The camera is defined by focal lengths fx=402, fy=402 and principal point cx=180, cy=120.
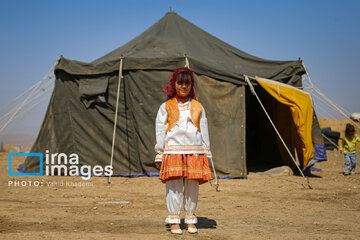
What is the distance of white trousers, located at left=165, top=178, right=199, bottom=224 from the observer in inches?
138

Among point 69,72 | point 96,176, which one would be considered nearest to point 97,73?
point 69,72

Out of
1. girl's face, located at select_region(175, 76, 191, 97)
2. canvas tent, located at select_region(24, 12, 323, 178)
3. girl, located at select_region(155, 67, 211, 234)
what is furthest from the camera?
canvas tent, located at select_region(24, 12, 323, 178)

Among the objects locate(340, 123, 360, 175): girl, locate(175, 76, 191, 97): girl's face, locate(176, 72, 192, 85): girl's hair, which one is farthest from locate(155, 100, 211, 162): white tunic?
locate(340, 123, 360, 175): girl

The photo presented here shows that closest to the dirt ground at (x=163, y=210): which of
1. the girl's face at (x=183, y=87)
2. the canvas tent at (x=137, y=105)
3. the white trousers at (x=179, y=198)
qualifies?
the white trousers at (x=179, y=198)

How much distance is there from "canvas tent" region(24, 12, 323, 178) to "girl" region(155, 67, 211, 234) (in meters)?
4.18

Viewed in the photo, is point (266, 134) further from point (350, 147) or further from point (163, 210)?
point (163, 210)

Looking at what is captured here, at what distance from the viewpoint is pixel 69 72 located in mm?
8109

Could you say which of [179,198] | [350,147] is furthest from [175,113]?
[350,147]

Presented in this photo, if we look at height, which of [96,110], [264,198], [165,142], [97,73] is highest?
[97,73]

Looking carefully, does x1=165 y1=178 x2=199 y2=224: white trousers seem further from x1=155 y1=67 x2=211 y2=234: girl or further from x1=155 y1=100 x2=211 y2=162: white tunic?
x1=155 y1=100 x2=211 y2=162: white tunic

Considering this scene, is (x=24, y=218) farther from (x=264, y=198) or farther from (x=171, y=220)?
(x=264, y=198)

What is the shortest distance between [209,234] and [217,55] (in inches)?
238

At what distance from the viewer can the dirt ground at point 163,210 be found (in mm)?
3596

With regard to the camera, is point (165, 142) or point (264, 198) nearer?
point (165, 142)
